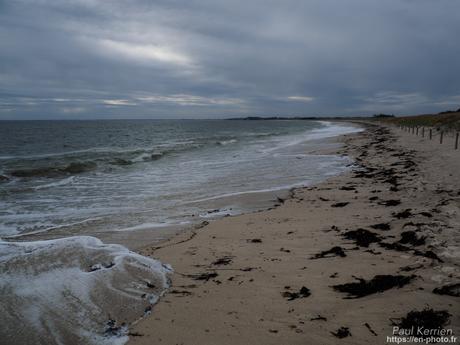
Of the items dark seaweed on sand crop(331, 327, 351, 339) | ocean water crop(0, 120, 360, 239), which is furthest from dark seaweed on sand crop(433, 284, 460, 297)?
ocean water crop(0, 120, 360, 239)

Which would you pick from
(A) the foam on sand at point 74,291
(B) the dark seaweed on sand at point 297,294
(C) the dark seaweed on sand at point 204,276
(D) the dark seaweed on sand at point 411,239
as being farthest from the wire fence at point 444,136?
(A) the foam on sand at point 74,291

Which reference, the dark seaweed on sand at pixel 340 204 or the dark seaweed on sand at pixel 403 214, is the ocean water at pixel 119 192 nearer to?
the dark seaweed on sand at pixel 340 204

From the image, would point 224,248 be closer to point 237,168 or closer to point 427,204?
point 427,204

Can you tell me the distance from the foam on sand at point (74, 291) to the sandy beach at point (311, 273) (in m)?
0.29

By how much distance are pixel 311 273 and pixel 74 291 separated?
301 centimetres

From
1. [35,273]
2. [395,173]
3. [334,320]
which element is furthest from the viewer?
[395,173]

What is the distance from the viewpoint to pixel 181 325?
3369 mm

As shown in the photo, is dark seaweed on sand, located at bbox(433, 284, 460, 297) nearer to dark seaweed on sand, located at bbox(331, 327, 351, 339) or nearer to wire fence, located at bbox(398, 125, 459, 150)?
dark seaweed on sand, located at bbox(331, 327, 351, 339)

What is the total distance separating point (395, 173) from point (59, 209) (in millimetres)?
11340

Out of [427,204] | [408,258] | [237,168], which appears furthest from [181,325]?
[237,168]

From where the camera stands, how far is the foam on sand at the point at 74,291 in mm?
3172

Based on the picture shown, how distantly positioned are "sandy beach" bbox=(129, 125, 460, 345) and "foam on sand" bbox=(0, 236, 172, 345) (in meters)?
0.29

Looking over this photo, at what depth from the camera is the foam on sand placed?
3.17 metres

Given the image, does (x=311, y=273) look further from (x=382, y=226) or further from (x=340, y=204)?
(x=340, y=204)
